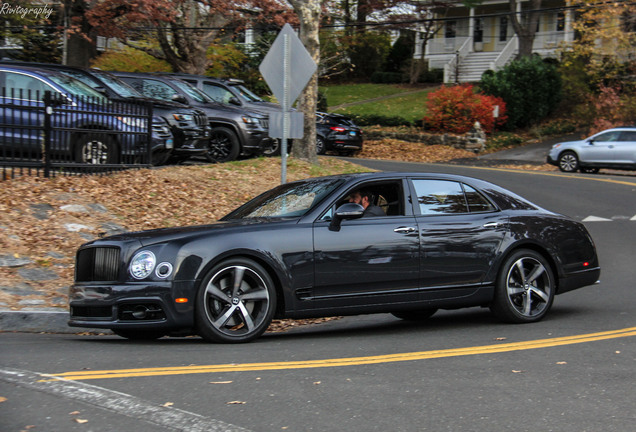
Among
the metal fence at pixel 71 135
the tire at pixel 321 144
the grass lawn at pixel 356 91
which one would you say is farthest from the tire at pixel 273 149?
the grass lawn at pixel 356 91

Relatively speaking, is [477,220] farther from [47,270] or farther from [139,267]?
[47,270]

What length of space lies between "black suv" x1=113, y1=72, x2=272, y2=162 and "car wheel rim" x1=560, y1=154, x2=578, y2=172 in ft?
45.1

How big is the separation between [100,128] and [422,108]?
29.5 m

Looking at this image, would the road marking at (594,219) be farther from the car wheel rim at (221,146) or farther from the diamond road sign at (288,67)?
the diamond road sign at (288,67)

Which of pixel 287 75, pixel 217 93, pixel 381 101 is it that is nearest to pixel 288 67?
pixel 287 75

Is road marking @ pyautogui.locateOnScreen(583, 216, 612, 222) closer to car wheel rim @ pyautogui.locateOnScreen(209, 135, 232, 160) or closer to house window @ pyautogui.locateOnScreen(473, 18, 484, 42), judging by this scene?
car wheel rim @ pyautogui.locateOnScreen(209, 135, 232, 160)

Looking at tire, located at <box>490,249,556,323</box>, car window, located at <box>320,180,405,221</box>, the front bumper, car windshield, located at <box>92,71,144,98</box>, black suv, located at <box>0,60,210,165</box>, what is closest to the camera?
the front bumper

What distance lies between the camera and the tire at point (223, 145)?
1800cm

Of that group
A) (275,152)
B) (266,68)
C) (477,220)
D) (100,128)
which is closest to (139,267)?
(477,220)

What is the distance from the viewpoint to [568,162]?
28094 mm

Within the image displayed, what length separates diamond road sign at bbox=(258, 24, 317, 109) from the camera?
32.9 feet

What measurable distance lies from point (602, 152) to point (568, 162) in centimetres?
126

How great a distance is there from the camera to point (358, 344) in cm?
698

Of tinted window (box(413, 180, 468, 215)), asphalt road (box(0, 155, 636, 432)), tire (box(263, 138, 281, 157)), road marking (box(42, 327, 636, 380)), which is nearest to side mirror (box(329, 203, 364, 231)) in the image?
tinted window (box(413, 180, 468, 215))
